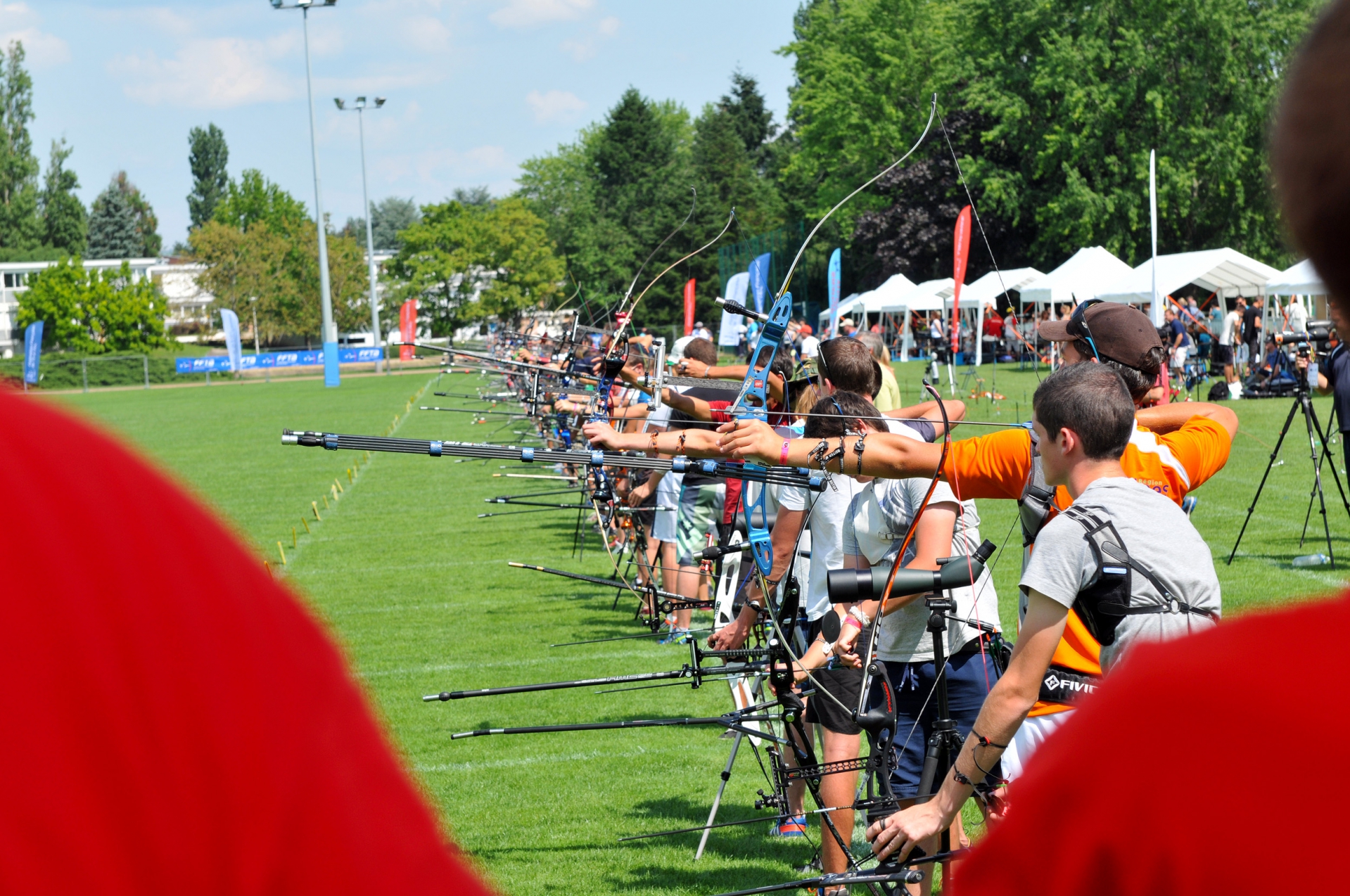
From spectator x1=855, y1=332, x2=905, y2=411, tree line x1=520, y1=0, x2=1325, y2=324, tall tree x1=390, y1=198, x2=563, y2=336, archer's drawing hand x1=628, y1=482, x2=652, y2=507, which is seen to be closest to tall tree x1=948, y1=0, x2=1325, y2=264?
tree line x1=520, y1=0, x2=1325, y2=324

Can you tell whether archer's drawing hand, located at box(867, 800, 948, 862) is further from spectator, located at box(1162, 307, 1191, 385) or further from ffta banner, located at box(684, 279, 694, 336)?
ffta banner, located at box(684, 279, 694, 336)

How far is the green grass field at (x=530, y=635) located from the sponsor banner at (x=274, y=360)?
36052mm

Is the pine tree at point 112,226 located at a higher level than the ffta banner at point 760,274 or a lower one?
higher

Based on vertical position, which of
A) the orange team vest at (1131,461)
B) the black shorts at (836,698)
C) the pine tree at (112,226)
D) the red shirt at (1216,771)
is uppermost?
the pine tree at (112,226)

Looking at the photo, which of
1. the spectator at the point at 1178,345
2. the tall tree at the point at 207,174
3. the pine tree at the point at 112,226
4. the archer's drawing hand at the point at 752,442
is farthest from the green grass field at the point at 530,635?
the tall tree at the point at 207,174

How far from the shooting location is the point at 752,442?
13.3 ft

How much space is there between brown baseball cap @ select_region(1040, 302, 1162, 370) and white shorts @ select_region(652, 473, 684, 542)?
506cm

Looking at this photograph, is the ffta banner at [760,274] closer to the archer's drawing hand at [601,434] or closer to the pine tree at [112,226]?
the archer's drawing hand at [601,434]

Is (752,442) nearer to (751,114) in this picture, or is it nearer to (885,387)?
(885,387)

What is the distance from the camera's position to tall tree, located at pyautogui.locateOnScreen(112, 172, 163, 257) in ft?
384

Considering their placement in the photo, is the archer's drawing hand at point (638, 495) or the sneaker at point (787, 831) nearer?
the sneaker at point (787, 831)

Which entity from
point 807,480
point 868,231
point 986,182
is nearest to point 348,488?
point 807,480

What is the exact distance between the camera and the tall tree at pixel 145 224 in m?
Answer: 117

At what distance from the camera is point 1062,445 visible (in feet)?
11.2
